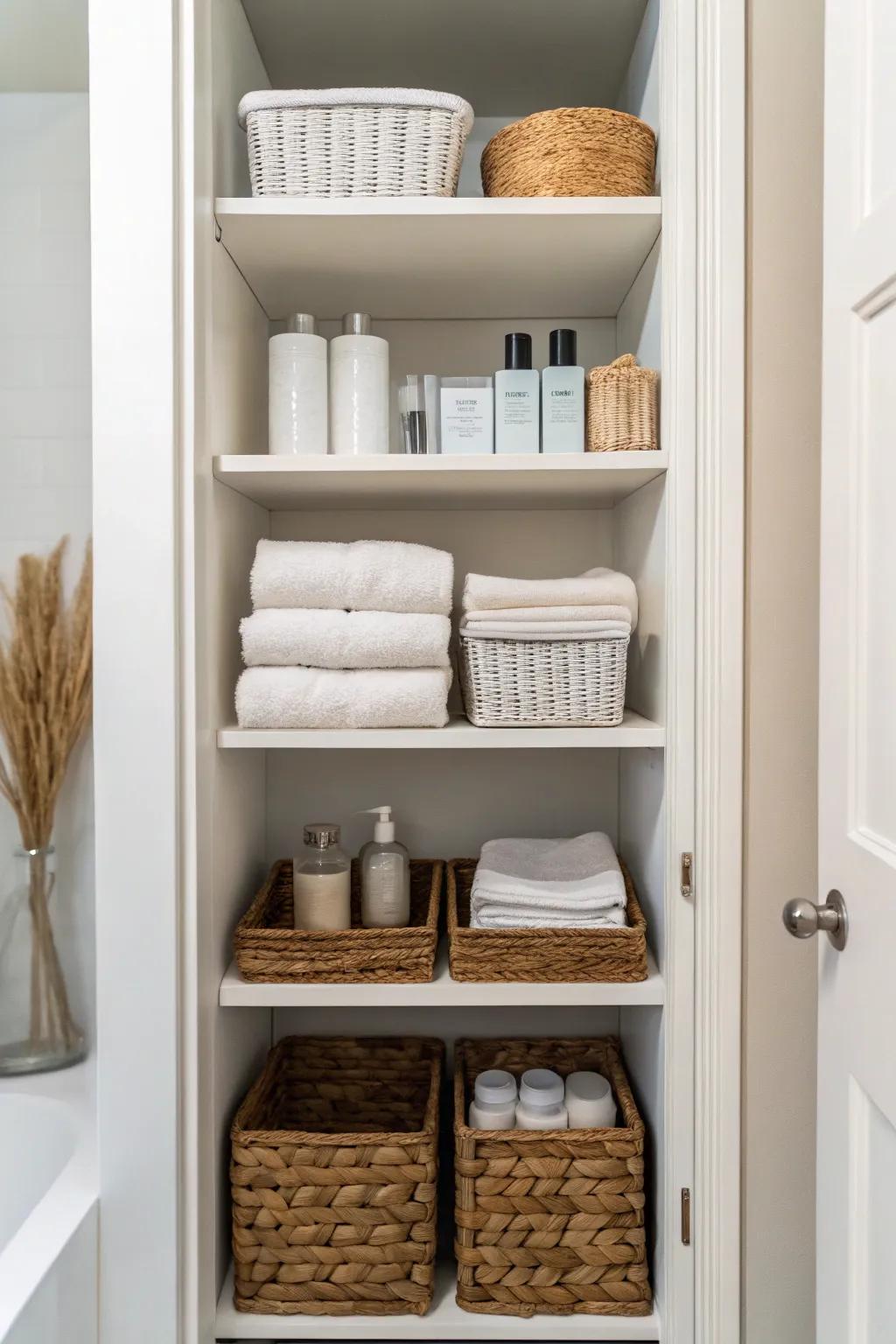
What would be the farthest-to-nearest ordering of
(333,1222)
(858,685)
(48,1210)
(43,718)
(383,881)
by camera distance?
(43,718)
(383,881)
(333,1222)
(48,1210)
(858,685)

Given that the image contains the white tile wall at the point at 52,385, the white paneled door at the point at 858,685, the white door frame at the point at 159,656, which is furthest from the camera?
the white tile wall at the point at 52,385

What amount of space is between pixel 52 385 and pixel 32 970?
0.86m

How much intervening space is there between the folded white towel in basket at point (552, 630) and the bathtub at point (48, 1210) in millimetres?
743

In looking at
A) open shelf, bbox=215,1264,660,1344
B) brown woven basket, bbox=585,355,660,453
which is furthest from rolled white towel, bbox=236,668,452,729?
open shelf, bbox=215,1264,660,1344

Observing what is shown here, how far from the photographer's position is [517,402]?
1.13m

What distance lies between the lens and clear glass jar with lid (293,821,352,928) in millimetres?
1146

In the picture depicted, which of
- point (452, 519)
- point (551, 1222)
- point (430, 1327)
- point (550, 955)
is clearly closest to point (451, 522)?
point (452, 519)

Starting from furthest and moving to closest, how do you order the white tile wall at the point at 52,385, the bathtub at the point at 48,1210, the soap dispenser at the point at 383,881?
1. the white tile wall at the point at 52,385
2. the soap dispenser at the point at 383,881
3. the bathtub at the point at 48,1210

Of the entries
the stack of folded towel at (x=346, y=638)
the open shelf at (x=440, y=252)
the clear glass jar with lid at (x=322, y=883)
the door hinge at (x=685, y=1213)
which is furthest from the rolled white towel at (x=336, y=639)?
the door hinge at (x=685, y=1213)

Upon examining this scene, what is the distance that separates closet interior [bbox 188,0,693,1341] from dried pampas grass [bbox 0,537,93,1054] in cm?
29

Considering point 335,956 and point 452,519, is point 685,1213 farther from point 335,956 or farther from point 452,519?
point 452,519

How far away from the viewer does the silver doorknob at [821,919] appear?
0.81 metres

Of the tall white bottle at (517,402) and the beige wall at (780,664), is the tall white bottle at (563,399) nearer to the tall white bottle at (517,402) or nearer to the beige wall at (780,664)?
the tall white bottle at (517,402)

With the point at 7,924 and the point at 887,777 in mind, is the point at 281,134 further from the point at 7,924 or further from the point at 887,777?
the point at 7,924
